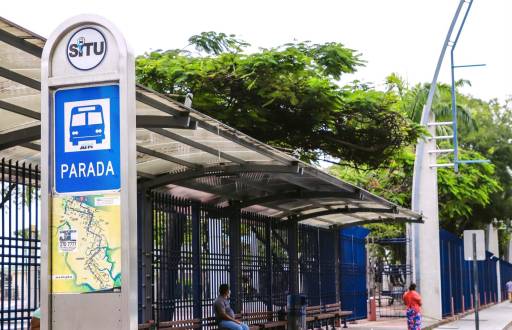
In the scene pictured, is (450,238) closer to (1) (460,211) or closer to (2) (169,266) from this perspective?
(1) (460,211)

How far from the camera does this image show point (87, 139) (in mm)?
5738

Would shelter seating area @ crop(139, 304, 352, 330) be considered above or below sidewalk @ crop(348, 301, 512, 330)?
above

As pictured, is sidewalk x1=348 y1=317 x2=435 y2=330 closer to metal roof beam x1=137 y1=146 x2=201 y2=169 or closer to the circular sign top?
metal roof beam x1=137 y1=146 x2=201 y2=169

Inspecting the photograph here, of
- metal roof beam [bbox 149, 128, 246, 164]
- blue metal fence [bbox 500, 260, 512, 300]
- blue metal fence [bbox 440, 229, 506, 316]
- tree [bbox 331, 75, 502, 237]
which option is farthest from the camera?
blue metal fence [bbox 500, 260, 512, 300]

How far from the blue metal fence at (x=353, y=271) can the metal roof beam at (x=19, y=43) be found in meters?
18.0

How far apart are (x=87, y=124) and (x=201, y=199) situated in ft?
32.9

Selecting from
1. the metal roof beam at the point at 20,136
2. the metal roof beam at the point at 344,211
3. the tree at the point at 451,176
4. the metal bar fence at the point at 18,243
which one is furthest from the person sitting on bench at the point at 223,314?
the tree at the point at 451,176

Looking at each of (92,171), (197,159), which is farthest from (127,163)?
(197,159)

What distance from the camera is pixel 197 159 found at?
43.5ft

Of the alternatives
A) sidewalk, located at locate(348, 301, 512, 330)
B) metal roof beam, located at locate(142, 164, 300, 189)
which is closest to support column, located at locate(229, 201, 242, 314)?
metal roof beam, located at locate(142, 164, 300, 189)

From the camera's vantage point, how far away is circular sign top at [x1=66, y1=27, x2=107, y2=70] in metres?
5.75

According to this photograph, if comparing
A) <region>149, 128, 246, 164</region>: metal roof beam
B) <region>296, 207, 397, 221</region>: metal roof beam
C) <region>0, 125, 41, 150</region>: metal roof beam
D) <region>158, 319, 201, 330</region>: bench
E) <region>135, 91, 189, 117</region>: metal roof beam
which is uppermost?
<region>135, 91, 189, 117</region>: metal roof beam

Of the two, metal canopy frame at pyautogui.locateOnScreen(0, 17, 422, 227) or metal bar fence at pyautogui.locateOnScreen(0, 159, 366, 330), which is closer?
metal canopy frame at pyautogui.locateOnScreen(0, 17, 422, 227)

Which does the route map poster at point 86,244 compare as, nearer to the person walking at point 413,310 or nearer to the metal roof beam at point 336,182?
the metal roof beam at point 336,182
